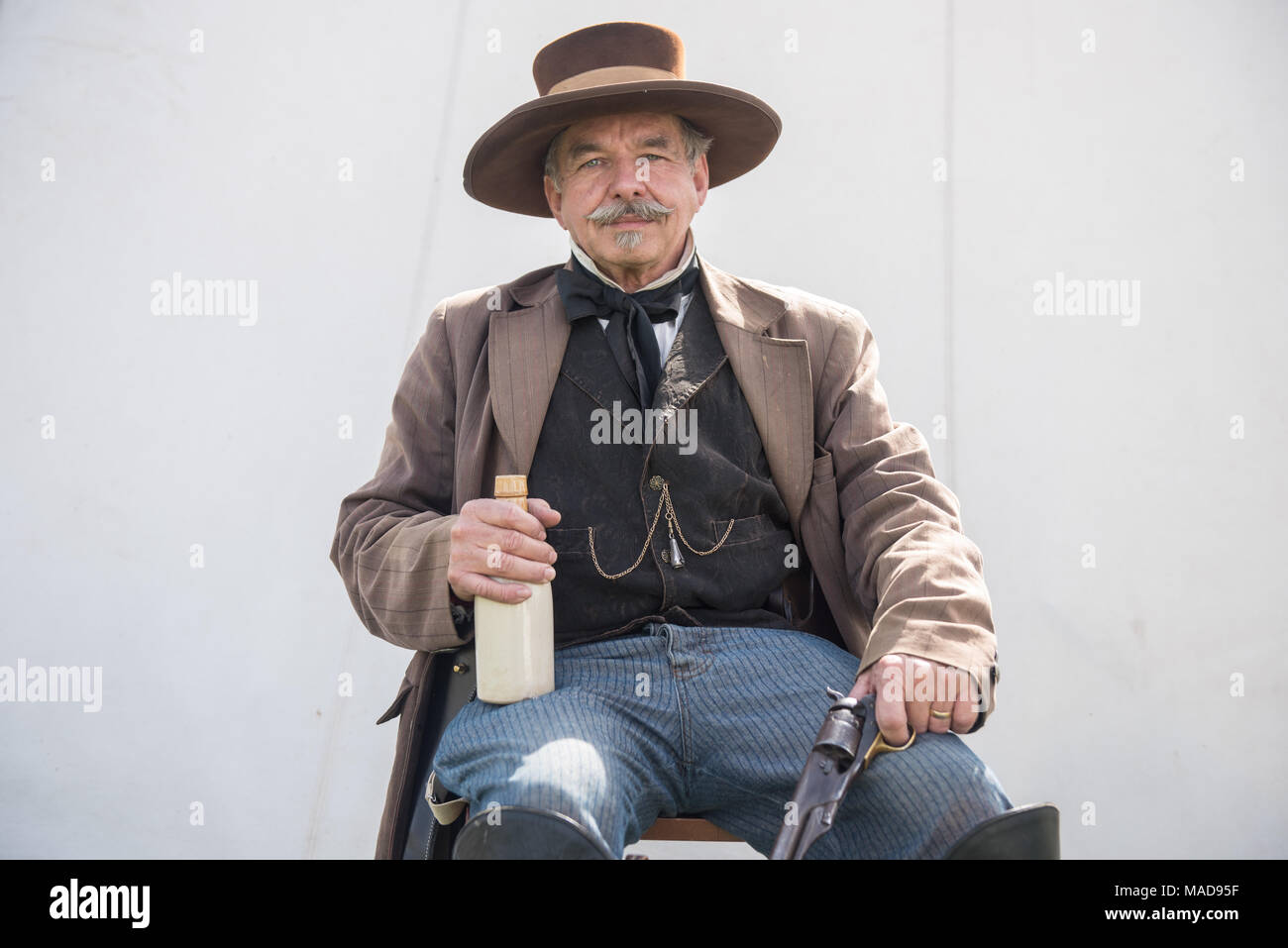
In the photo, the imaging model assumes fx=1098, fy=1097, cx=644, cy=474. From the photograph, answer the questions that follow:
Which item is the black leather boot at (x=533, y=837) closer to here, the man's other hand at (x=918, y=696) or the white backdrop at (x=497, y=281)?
the man's other hand at (x=918, y=696)

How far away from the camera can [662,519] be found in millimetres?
1674

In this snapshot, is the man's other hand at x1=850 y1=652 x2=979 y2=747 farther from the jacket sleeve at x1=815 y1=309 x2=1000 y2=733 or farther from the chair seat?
the chair seat

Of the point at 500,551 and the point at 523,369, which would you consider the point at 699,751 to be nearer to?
the point at 500,551

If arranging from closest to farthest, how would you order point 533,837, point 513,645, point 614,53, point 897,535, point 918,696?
point 533,837 < point 918,696 < point 513,645 < point 897,535 < point 614,53

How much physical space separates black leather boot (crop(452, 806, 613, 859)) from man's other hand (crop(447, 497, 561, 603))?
343 mm

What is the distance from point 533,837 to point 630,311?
902 millimetres

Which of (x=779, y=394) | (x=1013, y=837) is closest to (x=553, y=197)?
(x=779, y=394)

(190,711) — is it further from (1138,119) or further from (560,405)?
(1138,119)

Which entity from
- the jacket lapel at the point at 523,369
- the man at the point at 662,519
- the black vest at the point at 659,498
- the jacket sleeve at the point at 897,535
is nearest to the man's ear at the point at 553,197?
the man at the point at 662,519

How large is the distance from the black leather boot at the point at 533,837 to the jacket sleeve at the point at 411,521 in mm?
415

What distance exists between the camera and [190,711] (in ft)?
8.32

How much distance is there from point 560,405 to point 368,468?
106cm
